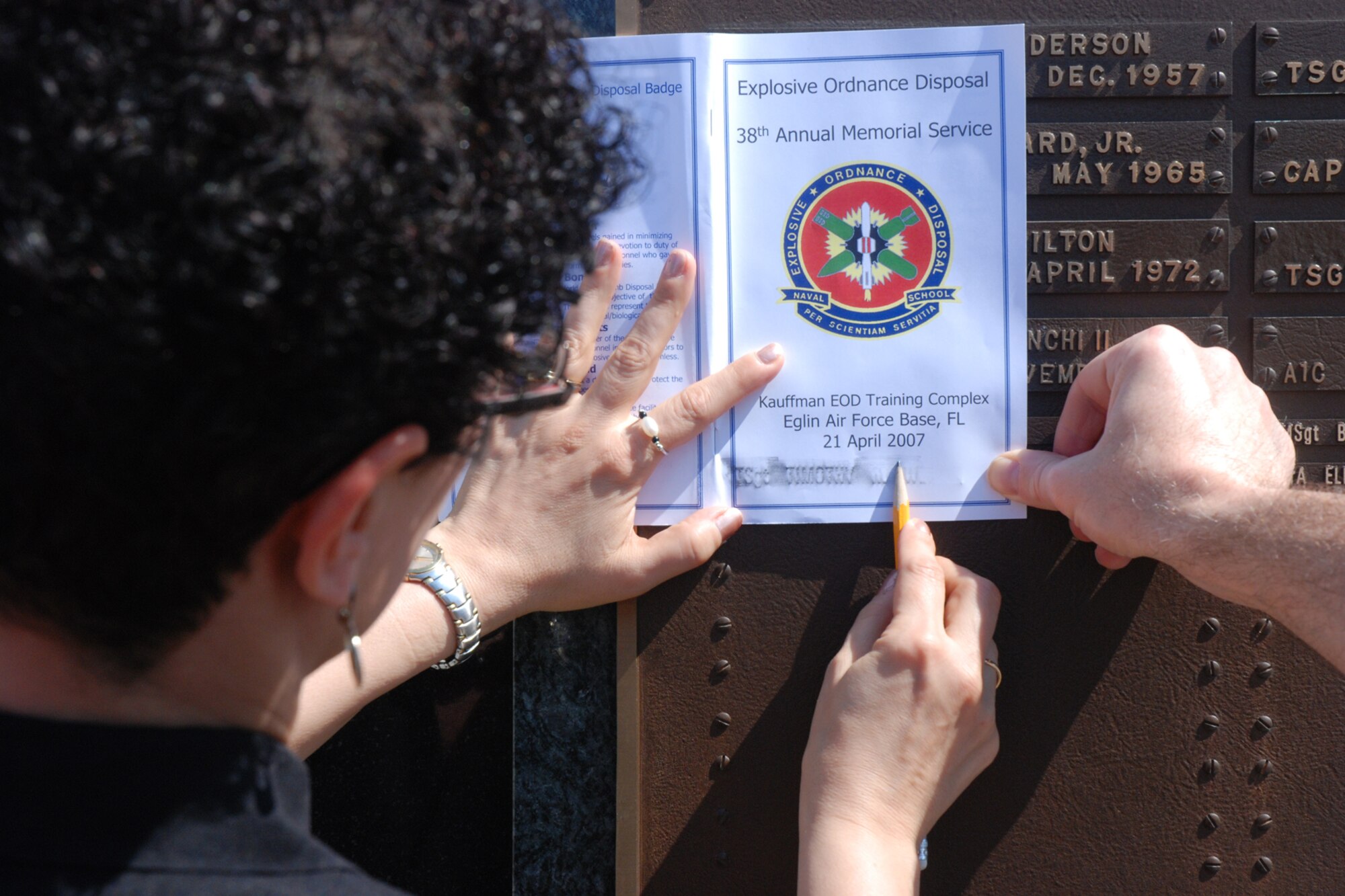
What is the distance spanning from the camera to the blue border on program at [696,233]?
4.02 ft

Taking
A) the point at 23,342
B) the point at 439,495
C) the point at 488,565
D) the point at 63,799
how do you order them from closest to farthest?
the point at 23,342
the point at 63,799
the point at 439,495
the point at 488,565

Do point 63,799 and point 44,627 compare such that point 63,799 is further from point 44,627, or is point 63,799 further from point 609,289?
point 609,289

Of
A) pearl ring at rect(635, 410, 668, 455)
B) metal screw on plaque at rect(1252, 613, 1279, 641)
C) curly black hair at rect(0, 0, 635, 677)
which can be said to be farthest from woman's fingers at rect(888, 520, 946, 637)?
curly black hair at rect(0, 0, 635, 677)

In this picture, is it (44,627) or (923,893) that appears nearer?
(44,627)

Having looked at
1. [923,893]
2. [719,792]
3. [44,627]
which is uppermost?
[44,627]

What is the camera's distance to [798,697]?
1.25 metres

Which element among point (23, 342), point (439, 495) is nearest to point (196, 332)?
point (23, 342)

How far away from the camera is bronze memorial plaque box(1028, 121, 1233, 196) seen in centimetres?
121

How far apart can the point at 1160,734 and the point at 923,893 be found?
1.30 feet

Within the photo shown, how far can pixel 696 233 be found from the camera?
124 centimetres

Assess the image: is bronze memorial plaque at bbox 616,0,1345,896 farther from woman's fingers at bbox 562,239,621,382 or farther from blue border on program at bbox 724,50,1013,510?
woman's fingers at bbox 562,239,621,382

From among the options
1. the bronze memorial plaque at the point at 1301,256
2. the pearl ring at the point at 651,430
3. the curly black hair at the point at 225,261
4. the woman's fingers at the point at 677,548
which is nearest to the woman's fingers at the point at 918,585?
the woman's fingers at the point at 677,548

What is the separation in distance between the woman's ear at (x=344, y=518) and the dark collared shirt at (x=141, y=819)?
0.14 metres

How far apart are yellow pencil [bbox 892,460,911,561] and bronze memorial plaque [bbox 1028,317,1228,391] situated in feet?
0.71
